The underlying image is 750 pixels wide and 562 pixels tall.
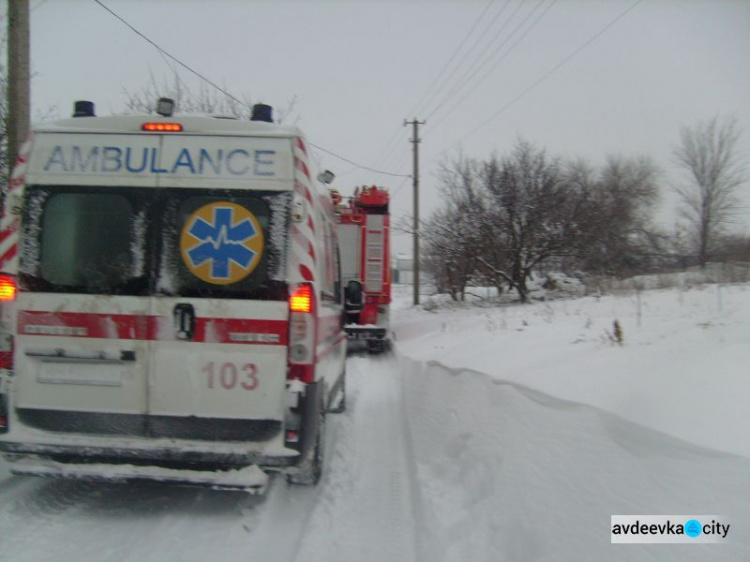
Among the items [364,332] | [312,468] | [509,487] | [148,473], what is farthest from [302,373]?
[364,332]

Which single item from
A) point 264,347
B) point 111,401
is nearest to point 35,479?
point 111,401

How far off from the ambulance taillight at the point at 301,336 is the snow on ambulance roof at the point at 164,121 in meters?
1.19

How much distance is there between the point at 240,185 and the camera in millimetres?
3801

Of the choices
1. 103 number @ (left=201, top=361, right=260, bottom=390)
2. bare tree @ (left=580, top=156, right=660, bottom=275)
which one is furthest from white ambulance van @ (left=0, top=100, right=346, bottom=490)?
bare tree @ (left=580, top=156, right=660, bottom=275)

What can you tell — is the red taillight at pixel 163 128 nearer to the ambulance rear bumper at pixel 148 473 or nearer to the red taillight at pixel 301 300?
the red taillight at pixel 301 300

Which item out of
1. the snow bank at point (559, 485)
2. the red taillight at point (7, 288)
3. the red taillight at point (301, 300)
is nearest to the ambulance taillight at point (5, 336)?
the red taillight at point (7, 288)

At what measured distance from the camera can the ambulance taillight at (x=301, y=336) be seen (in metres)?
3.71

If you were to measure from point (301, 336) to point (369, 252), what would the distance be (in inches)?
349

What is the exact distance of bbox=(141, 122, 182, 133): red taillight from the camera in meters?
3.86

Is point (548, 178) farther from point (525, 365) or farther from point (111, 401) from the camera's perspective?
point (111, 401)

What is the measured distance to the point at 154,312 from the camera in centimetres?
369

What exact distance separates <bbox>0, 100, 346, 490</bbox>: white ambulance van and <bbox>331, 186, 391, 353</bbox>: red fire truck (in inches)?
334

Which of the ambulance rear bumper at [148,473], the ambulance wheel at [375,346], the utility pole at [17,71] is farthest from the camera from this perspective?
the ambulance wheel at [375,346]

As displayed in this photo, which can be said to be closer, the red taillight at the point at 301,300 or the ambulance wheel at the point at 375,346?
the red taillight at the point at 301,300
